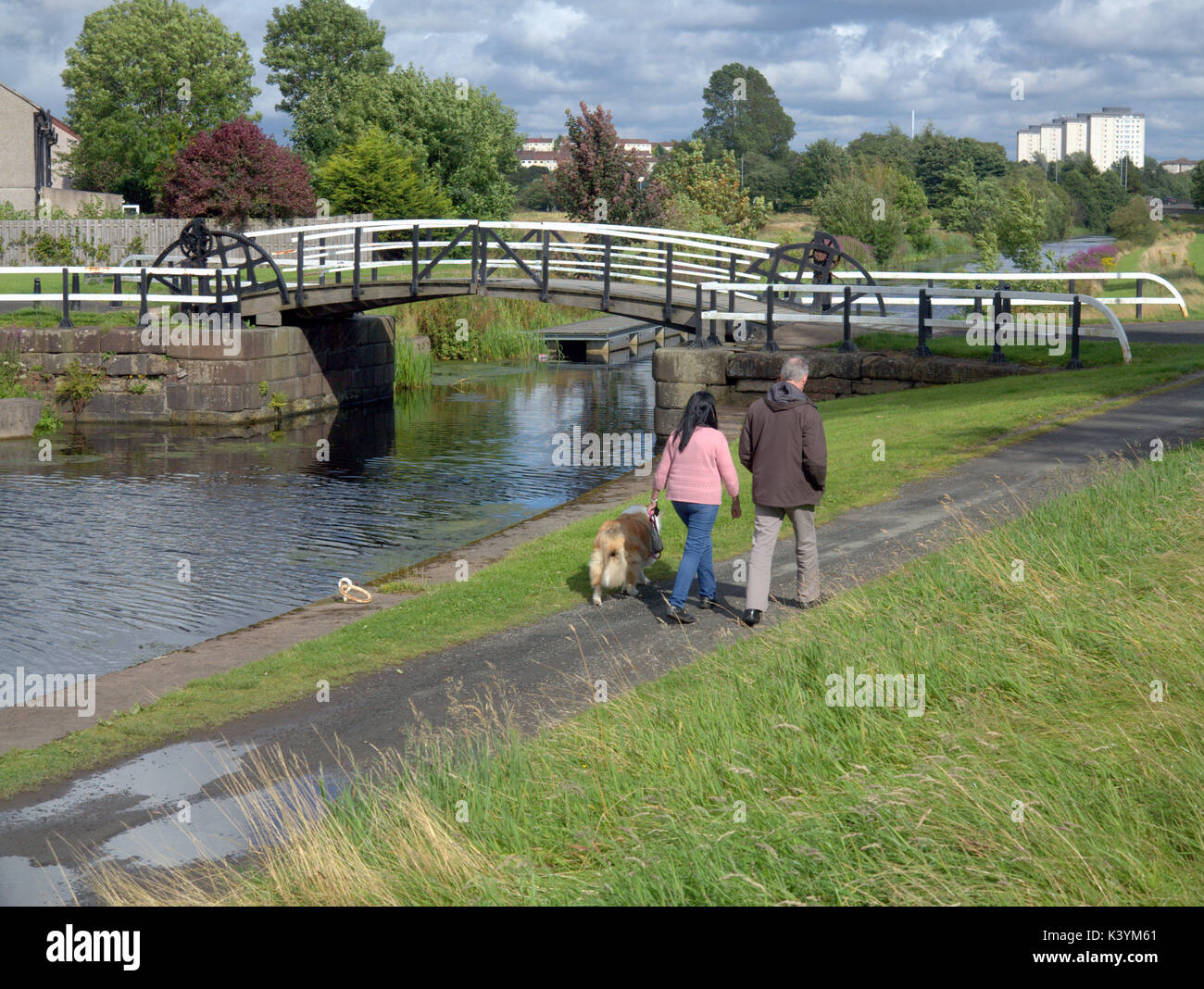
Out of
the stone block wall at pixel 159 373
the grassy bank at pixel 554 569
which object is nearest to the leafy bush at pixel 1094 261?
the grassy bank at pixel 554 569

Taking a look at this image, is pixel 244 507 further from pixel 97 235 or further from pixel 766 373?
pixel 97 235

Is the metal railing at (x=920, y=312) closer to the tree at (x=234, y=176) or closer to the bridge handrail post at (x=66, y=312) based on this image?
the bridge handrail post at (x=66, y=312)

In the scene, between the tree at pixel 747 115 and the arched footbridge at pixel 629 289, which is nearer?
the arched footbridge at pixel 629 289

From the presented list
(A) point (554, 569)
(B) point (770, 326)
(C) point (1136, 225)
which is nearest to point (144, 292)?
(B) point (770, 326)

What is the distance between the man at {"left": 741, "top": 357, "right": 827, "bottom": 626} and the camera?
877 centimetres

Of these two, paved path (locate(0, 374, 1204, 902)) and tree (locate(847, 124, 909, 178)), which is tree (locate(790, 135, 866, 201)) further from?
paved path (locate(0, 374, 1204, 902))

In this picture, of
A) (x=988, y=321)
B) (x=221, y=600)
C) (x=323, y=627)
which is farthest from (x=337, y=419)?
(x=323, y=627)

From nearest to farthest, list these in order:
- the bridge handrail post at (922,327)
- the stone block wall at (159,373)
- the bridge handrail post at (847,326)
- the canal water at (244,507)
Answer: the canal water at (244,507), the bridge handrail post at (922,327), the bridge handrail post at (847,326), the stone block wall at (159,373)

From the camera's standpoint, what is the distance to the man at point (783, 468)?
877 centimetres

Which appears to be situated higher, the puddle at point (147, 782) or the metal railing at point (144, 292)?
the metal railing at point (144, 292)

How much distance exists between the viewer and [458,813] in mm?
5480

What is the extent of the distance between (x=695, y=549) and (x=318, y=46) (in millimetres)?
94945

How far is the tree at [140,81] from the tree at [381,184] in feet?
82.8

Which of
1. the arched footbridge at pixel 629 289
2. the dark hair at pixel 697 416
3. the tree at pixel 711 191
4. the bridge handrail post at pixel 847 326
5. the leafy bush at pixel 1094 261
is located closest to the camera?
the dark hair at pixel 697 416
